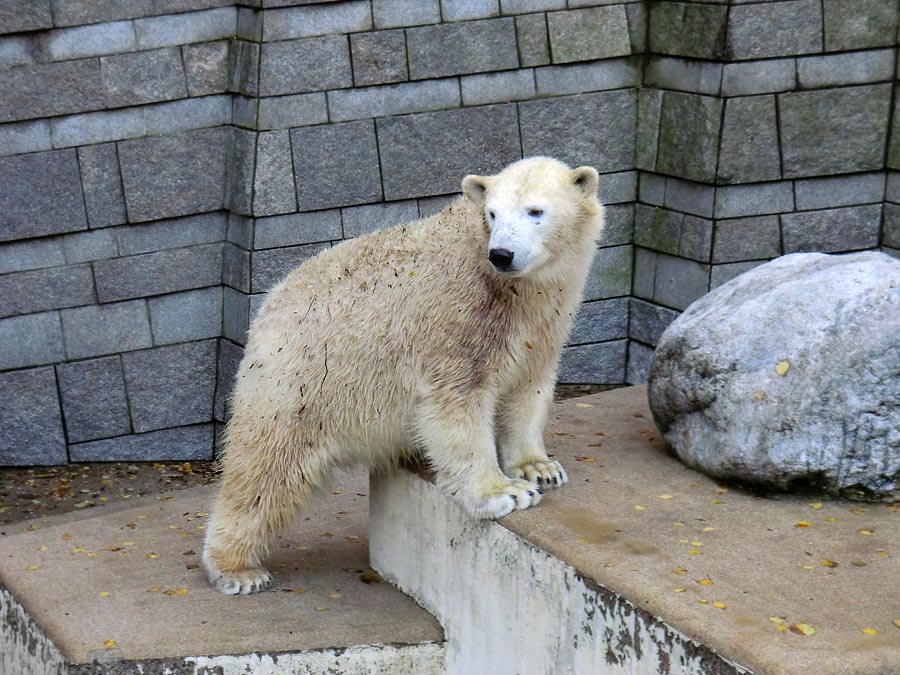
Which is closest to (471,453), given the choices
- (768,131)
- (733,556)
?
(733,556)

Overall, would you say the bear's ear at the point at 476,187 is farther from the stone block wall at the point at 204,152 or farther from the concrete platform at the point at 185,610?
the stone block wall at the point at 204,152

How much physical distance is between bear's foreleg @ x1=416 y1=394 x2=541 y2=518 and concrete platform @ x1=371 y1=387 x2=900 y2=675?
7 centimetres

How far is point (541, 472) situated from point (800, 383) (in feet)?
3.26

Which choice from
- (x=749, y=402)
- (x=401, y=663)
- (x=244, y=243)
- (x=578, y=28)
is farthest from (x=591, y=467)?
(x=578, y=28)

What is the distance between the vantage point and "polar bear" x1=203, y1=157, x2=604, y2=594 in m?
4.50

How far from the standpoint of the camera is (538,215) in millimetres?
4344

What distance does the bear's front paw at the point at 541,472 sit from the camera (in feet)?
15.6

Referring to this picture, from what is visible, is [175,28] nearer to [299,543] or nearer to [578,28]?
[578,28]

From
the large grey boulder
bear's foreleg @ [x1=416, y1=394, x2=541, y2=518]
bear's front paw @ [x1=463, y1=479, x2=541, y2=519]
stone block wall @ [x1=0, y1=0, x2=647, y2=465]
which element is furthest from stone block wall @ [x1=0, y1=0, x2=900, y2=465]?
bear's front paw @ [x1=463, y1=479, x2=541, y2=519]

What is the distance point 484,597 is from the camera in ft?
15.2

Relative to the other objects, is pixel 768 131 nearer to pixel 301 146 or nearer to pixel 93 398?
pixel 301 146

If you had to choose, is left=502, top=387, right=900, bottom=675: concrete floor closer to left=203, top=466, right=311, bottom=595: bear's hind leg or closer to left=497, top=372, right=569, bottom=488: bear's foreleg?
left=497, top=372, right=569, bottom=488: bear's foreleg

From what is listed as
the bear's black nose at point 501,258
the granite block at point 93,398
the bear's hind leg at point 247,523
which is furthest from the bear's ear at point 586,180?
the granite block at point 93,398

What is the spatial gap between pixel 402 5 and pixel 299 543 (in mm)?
3233
